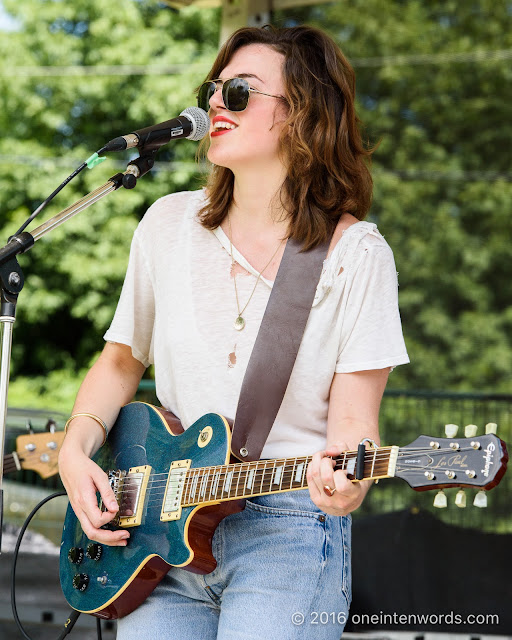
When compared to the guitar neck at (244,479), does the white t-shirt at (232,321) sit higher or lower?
Result: higher

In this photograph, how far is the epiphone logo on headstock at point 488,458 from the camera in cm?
167

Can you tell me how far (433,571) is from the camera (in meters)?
3.35

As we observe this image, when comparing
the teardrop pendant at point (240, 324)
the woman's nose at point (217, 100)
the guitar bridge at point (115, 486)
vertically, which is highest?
the woman's nose at point (217, 100)

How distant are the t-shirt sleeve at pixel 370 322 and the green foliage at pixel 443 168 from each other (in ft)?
28.2

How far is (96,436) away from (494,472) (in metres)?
1.20

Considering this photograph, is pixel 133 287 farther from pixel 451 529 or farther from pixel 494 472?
pixel 451 529

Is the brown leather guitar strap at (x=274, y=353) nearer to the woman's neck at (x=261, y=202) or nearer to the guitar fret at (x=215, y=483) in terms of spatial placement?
the guitar fret at (x=215, y=483)

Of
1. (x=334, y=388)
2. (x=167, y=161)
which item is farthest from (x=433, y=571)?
(x=167, y=161)

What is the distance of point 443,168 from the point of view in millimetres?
11359

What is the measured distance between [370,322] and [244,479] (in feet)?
1.66

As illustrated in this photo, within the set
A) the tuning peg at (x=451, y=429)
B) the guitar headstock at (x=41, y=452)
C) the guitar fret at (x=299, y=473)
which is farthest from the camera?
the guitar headstock at (x=41, y=452)

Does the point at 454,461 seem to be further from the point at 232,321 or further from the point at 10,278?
the point at 10,278

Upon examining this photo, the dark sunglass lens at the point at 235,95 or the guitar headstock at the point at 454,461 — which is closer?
the guitar headstock at the point at 454,461

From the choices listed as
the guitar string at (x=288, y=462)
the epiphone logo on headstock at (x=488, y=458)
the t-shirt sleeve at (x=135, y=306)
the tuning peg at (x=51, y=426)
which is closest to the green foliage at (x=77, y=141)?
the tuning peg at (x=51, y=426)
